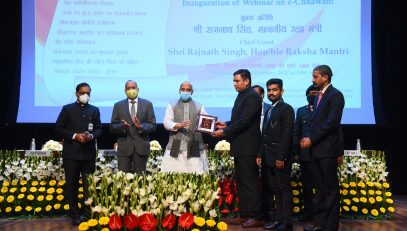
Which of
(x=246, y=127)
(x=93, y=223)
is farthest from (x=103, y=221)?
(x=246, y=127)

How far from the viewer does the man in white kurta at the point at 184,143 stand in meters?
4.91

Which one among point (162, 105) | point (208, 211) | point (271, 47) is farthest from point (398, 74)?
point (208, 211)

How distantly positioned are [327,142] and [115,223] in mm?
1805

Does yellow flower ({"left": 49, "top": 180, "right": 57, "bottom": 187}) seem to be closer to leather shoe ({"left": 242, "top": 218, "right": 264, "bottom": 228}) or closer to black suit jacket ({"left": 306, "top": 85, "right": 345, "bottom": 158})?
leather shoe ({"left": 242, "top": 218, "right": 264, "bottom": 228})

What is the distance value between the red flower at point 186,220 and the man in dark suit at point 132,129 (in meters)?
1.85

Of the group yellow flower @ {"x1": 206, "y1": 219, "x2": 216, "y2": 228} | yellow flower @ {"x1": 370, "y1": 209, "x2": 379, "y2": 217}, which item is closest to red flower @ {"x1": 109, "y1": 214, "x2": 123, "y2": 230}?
yellow flower @ {"x1": 206, "y1": 219, "x2": 216, "y2": 228}

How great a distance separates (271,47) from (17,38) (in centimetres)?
367

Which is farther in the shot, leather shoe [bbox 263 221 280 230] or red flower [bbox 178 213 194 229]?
leather shoe [bbox 263 221 280 230]

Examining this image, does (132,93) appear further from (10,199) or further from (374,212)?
(374,212)

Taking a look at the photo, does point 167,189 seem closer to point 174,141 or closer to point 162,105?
point 174,141

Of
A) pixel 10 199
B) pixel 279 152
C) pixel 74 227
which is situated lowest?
pixel 74 227

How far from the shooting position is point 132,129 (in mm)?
5008

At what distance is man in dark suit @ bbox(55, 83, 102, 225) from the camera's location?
4.80 m

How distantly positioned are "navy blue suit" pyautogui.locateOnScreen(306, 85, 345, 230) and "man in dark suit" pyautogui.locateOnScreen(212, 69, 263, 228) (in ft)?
2.31
